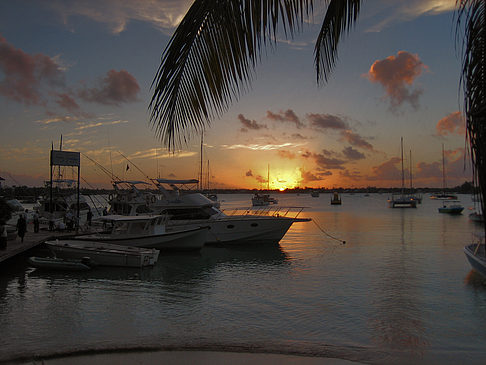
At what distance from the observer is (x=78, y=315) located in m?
13.6

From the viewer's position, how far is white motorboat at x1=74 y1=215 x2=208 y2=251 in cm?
2514

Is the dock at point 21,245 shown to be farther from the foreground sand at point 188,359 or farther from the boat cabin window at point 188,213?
the foreground sand at point 188,359

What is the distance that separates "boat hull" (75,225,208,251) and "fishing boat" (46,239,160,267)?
2064mm

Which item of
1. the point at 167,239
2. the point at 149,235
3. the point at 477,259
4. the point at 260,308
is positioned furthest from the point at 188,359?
the point at 167,239

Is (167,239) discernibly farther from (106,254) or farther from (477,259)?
(477,259)

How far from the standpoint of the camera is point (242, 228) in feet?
97.9

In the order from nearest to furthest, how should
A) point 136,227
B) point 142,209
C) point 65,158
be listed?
1. point 136,227
2. point 65,158
3. point 142,209

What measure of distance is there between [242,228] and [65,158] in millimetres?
16099

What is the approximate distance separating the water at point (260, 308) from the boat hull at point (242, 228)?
4446 mm

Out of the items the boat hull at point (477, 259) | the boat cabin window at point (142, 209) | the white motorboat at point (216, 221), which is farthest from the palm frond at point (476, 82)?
the boat cabin window at point (142, 209)

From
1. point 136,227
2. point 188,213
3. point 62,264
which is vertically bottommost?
point 62,264

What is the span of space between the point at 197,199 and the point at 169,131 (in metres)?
27.3

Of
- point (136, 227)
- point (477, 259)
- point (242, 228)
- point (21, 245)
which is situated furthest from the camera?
point (242, 228)

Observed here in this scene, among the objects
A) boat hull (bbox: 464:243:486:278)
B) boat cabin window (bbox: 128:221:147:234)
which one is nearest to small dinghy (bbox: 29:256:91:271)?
boat cabin window (bbox: 128:221:147:234)
